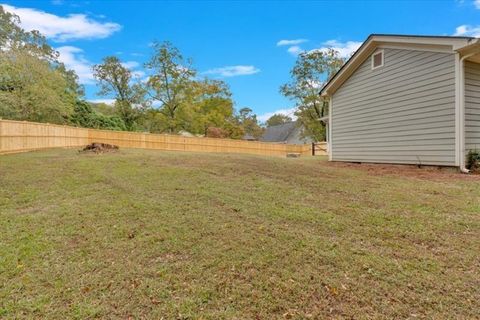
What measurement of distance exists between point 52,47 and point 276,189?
26.4m

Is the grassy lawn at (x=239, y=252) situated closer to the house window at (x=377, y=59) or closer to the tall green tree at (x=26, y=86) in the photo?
the house window at (x=377, y=59)

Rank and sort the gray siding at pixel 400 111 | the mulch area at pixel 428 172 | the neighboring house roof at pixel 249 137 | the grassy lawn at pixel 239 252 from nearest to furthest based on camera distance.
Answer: the grassy lawn at pixel 239 252 → the mulch area at pixel 428 172 → the gray siding at pixel 400 111 → the neighboring house roof at pixel 249 137

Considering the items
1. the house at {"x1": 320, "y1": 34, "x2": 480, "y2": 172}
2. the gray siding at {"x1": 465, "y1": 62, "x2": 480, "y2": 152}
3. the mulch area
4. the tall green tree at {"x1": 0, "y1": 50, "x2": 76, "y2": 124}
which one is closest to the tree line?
the tall green tree at {"x1": 0, "y1": 50, "x2": 76, "y2": 124}

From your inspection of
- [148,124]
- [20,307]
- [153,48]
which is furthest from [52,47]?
[20,307]

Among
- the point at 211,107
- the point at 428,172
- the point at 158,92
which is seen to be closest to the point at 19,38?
the point at 158,92

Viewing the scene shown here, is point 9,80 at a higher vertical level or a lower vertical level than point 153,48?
lower

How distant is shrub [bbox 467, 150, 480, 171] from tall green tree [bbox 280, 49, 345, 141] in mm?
15959

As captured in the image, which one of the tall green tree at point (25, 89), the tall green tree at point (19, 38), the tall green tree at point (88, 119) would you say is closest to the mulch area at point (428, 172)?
the tall green tree at point (25, 89)

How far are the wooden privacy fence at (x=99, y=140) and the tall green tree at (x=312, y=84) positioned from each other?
268 centimetres

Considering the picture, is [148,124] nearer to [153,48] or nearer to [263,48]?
[153,48]

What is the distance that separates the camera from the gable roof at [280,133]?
34.5 m

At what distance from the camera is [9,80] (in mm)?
16656

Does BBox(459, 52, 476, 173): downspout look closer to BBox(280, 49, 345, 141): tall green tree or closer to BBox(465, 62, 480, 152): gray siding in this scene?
BBox(465, 62, 480, 152): gray siding

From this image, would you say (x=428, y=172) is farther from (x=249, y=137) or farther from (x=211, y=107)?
(x=249, y=137)
